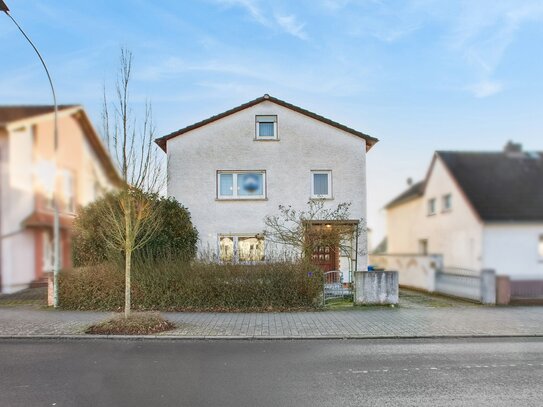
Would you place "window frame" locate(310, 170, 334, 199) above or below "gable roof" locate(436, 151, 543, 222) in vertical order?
above

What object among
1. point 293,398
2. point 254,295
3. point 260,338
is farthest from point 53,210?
point 254,295

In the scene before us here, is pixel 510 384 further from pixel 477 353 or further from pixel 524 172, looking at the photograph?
pixel 524 172

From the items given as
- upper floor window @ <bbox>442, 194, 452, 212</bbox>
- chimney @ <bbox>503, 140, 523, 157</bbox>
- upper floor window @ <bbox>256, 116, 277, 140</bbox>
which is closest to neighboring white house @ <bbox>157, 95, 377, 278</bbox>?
upper floor window @ <bbox>256, 116, 277, 140</bbox>

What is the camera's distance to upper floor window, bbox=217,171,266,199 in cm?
2066

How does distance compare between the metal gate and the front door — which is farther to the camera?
the front door

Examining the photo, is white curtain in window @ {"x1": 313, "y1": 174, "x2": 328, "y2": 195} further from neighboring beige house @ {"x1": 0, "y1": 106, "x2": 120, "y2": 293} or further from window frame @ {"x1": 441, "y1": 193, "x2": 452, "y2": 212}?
neighboring beige house @ {"x1": 0, "y1": 106, "x2": 120, "y2": 293}

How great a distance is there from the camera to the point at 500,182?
5.83 metres

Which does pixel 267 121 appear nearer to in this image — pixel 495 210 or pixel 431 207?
pixel 431 207

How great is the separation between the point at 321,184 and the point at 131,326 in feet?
40.5

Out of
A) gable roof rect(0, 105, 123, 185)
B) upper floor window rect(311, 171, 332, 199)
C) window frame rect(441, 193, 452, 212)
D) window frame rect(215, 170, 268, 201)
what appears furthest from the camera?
upper floor window rect(311, 171, 332, 199)

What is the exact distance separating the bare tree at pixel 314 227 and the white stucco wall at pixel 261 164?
0.44 meters

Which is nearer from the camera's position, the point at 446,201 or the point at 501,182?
the point at 501,182

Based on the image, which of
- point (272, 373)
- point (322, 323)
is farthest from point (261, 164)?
point (272, 373)

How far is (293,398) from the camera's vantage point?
6.18 m
